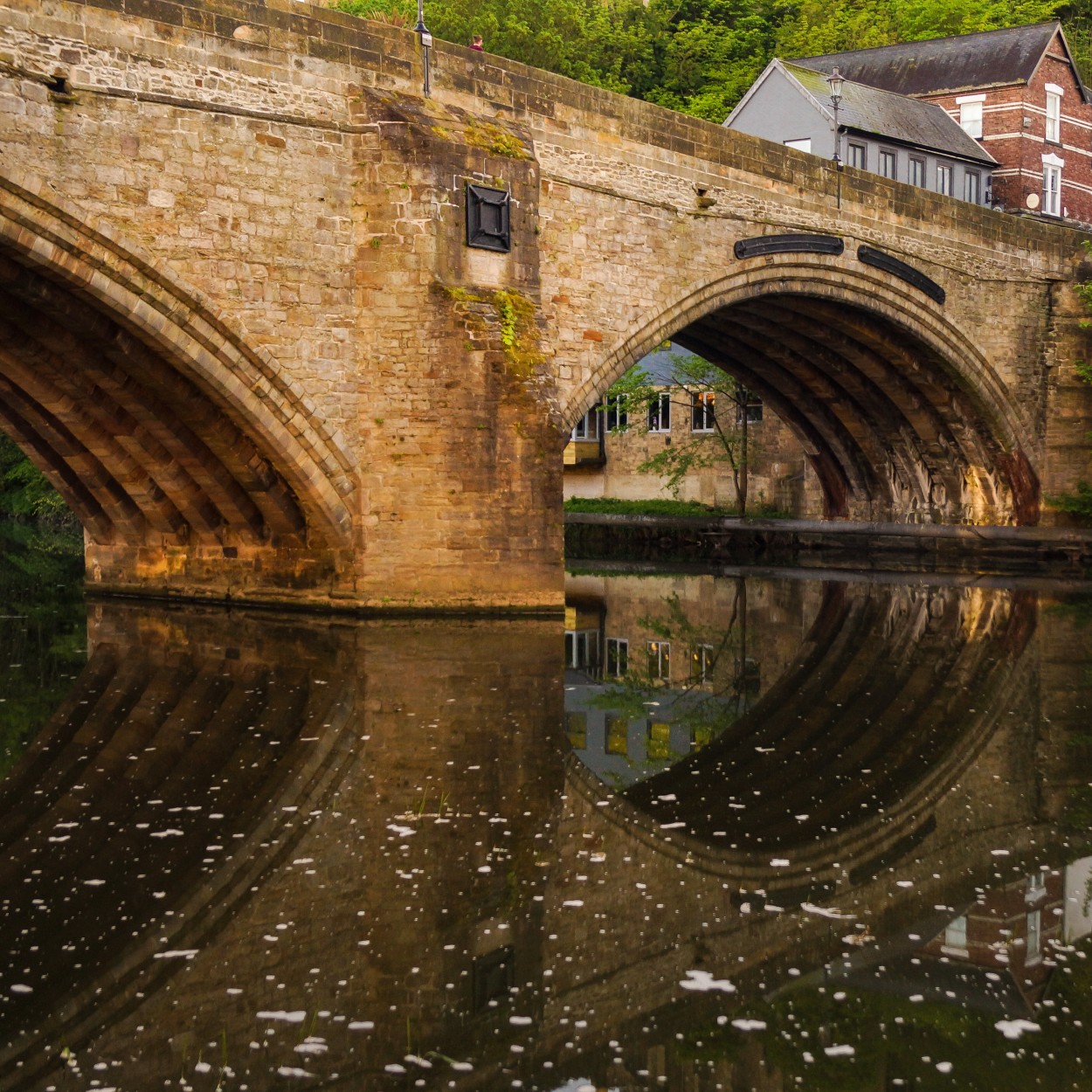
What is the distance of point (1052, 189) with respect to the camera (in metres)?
34.3

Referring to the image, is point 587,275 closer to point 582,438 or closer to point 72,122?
point 72,122

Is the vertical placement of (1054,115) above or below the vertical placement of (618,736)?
above

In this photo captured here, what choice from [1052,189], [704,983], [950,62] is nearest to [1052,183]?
[1052,189]

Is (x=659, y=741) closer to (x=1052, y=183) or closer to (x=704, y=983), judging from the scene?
(x=704, y=983)

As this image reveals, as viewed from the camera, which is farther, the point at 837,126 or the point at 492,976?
the point at 837,126

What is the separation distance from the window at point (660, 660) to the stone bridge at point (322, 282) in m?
1.50

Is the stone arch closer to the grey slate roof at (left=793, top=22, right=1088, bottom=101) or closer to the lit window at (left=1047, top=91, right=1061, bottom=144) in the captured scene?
the grey slate roof at (left=793, top=22, right=1088, bottom=101)

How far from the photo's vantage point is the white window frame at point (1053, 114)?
33.4 metres

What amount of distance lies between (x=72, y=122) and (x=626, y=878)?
8323 mm

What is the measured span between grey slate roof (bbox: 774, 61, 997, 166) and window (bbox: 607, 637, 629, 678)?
17957 mm

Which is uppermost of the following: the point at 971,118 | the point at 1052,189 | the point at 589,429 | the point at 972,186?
the point at 971,118

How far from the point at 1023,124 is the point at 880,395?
38.8 ft

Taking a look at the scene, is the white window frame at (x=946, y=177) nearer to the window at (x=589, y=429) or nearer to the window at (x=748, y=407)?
the window at (x=748, y=407)

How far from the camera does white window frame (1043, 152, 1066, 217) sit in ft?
111
